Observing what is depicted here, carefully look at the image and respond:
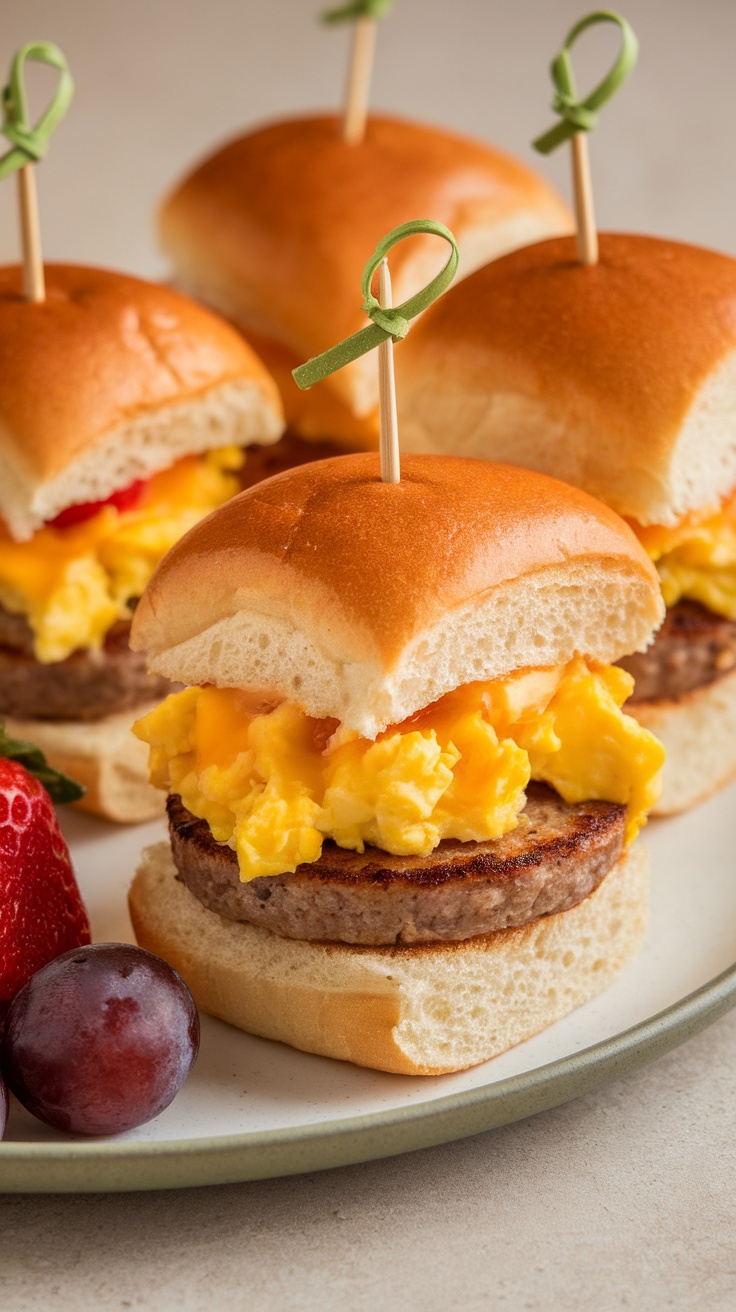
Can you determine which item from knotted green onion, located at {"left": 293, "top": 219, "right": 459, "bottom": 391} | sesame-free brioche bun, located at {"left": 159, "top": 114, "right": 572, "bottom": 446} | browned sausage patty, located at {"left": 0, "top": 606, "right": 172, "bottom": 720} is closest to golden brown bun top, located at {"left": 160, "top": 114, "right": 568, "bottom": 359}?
sesame-free brioche bun, located at {"left": 159, "top": 114, "right": 572, "bottom": 446}

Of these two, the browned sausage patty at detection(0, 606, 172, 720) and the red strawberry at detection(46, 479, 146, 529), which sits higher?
the red strawberry at detection(46, 479, 146, 529)

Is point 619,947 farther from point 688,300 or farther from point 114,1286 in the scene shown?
point 688,300

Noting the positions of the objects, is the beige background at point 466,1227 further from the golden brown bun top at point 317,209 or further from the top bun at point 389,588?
the golden brown bun top at point 317,209

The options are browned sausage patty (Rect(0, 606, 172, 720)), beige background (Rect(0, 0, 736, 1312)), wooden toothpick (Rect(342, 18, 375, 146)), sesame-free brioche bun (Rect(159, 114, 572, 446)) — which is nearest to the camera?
beige background (Rect(0, 0, 736, 1312))

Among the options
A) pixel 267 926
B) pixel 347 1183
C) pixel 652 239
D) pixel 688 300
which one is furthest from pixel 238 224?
pixel 347 1183

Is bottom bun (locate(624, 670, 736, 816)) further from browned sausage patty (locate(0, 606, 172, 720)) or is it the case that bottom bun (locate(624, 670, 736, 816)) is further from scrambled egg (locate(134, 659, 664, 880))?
browned sausage patty (locate(0, 606, 172, 720))

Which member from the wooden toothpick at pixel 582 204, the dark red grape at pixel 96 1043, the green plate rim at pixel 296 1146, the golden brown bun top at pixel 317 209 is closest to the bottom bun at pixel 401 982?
the green plate rim at pixel 296 1146
